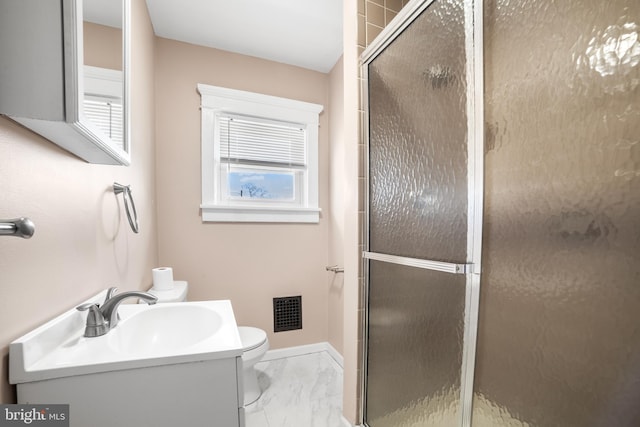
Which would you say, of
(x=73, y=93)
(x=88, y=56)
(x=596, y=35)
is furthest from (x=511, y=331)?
(x=88, y=56)

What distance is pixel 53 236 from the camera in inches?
28.0

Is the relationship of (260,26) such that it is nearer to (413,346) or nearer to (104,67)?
(104,67)

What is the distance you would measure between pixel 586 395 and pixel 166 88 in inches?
104

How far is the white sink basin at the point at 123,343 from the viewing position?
0.59 m

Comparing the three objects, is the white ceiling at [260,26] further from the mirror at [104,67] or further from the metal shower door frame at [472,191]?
the metal shower door frame at [472,191]

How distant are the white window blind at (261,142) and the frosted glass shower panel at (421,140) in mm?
1100

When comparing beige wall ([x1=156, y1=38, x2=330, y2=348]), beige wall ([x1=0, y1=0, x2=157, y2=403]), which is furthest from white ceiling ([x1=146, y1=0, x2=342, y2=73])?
beige wall ([x1=0, y1=0, x2=157, y2=403])

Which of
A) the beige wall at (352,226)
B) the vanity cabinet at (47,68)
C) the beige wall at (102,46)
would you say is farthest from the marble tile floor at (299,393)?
the beige wall at (102,46)

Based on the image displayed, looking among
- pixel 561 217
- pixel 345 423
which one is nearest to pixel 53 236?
pixel 561 217

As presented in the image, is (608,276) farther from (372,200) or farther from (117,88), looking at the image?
(117,88)

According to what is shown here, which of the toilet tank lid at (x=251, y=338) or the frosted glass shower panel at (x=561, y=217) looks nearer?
the frosted glass shower panel at (x=561, y=217)

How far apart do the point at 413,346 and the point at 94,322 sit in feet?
3.70

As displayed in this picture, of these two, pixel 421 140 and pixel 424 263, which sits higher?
pixel 421 140

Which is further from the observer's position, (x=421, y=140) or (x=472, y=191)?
(x=421, y=140)
